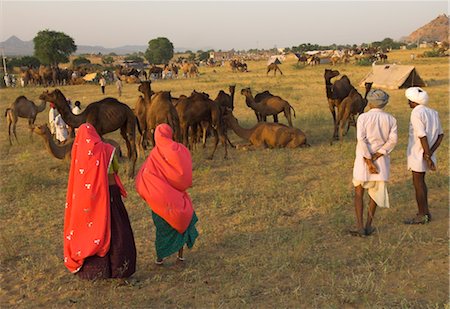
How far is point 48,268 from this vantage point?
17.6 ft

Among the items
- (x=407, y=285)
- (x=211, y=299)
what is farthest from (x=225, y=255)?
(x=407, y=285)

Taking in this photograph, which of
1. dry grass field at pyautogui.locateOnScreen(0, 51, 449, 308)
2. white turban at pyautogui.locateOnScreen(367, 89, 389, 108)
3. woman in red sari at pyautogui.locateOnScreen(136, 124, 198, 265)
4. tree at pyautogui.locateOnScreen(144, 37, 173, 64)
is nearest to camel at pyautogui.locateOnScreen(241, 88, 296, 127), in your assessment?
dry grass field at pyautogui.locateOnScreen(0, 51, 449, 308)

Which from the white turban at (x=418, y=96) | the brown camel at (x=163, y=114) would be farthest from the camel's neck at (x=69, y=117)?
the white turban at (x=418, y=96)

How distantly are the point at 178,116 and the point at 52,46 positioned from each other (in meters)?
47.0

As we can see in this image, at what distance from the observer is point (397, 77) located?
75.7ft

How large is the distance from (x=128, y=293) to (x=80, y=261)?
0.64 m

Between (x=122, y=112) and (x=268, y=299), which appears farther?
(x=122, y=112)

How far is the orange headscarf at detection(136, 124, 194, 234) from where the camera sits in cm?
473

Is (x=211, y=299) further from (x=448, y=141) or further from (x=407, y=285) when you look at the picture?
(x=448, y=141)

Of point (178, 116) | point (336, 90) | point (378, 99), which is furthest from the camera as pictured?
point (336, 90)

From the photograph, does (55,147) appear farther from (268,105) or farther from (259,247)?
(268,105)

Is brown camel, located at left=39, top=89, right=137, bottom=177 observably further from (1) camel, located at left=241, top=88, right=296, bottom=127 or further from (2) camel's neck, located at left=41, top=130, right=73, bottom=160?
(1) camel, located at left=241, top=88, right=296, bottom=127

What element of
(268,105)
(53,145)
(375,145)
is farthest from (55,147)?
(375,145)

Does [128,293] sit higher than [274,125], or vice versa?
[274,125]
